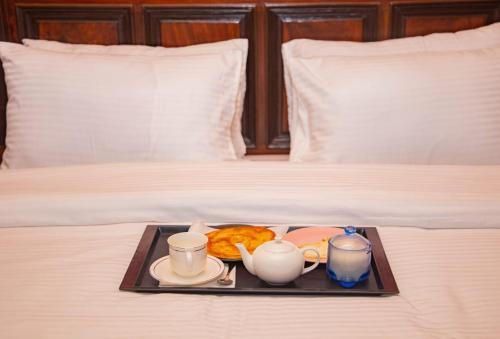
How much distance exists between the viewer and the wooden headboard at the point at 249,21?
2.48 m

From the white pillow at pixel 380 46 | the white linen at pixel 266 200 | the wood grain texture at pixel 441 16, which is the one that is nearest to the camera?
the white linen at pixel 266 200

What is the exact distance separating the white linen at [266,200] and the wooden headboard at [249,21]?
0.86 meters

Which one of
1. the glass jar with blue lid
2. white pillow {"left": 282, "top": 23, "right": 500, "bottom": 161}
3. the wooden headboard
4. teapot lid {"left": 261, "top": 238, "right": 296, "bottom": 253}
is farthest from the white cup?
the wooden headboard

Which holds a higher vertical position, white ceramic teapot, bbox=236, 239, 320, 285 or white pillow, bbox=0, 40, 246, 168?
white pillow, bbox=0, 40, 246, 168

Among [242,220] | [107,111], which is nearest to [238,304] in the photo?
[242,220]

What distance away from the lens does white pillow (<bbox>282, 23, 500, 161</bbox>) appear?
7.61 feet

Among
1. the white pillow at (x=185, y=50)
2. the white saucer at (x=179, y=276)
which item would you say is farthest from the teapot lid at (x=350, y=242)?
the white pillow at (x=185, y=50)

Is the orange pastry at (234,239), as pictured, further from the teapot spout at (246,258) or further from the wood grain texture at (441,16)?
the wood grain texture at (441,16)

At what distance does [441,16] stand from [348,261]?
152cm

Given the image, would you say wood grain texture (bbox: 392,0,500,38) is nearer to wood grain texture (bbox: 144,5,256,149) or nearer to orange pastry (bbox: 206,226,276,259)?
wood grain texture (bbox: 144,5,256,149)

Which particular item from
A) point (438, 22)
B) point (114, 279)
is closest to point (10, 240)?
point (114, 279)

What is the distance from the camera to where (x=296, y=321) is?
1.20m

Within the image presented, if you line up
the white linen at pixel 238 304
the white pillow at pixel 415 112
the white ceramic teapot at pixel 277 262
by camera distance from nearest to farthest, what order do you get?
the white linen at pixel 238 304 → the white ceramic teapot at pixel 277 262 → the white pillow at pixel 415 112

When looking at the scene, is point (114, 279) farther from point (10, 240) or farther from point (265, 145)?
point (265, 145)
